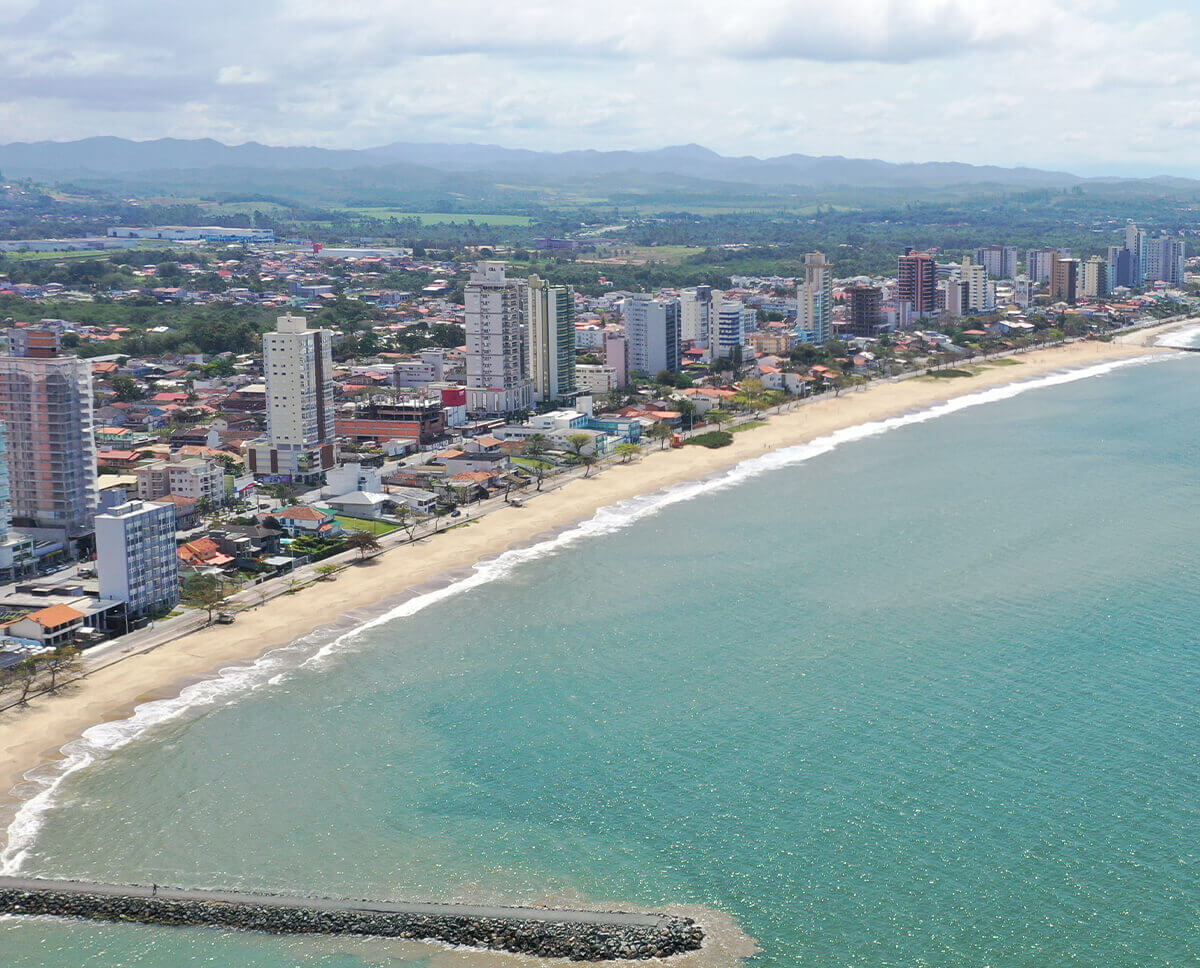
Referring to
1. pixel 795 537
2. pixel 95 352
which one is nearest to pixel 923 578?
pixel 795 537

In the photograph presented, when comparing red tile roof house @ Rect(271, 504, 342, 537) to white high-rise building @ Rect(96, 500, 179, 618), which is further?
red tile roof house @ Rect(271, 504, 342, 537)

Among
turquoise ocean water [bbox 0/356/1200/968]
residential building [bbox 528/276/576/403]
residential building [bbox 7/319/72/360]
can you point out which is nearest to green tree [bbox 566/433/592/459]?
residential building [bbox 528/276/576/403]

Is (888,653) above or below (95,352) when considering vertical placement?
below

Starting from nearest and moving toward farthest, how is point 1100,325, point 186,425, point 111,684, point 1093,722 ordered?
point 1093,722 < point 111,684 < point 186,425 < point 1100,325

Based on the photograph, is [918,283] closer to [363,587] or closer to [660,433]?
[660,433]

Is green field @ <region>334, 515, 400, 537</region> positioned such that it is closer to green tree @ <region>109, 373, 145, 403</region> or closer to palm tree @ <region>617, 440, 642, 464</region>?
palm tree @ <region>617, 440, 642, 464</region>

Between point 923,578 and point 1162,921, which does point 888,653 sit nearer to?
point 923,578

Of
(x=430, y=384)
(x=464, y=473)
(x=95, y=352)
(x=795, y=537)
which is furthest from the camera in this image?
(x=95, y=352)
